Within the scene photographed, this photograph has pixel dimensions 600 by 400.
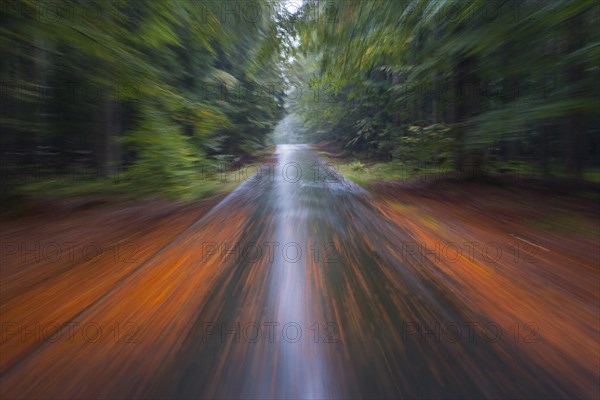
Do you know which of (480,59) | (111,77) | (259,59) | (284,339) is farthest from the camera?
(259,59)

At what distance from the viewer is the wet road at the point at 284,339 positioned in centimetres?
132

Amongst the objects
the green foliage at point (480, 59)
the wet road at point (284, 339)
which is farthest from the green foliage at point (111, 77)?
the wet road at point (284, 339)

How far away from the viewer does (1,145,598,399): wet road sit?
1.32m

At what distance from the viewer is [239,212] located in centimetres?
488

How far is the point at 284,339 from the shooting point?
1.71m

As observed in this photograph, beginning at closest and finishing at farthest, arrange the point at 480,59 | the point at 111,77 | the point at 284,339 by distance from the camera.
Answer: the point at 284,339 → the point at 111,77 → the point at 480,59

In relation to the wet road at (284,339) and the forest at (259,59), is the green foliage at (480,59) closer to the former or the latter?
the forest at (259,59)

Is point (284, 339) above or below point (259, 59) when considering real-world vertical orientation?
below

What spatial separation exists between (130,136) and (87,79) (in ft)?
3.95

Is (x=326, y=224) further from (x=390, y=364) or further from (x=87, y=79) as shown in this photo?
(x=87, y=79)

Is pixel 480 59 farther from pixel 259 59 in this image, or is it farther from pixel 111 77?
pixel 111 77

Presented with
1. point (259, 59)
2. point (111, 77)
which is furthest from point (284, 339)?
point (259, 59)

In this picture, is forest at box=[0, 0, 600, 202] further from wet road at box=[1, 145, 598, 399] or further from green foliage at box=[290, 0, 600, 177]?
wet road at box=[1, 145, 598, 399]

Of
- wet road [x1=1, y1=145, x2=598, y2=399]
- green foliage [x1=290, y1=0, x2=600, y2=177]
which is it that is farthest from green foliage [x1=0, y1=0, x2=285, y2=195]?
wet road [x1=1, y1=145, x2=598, y2=399]
